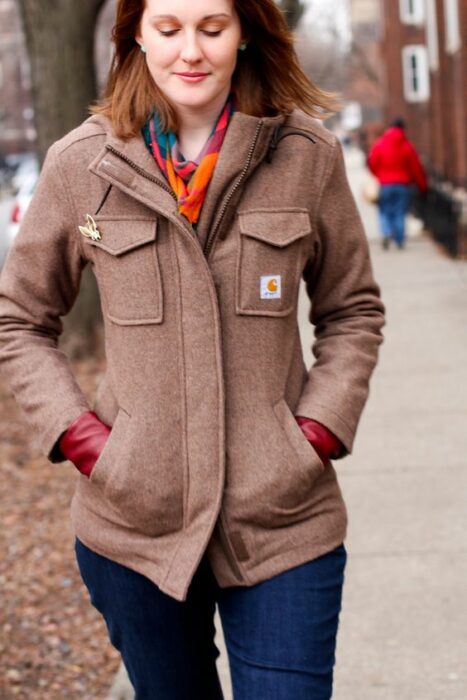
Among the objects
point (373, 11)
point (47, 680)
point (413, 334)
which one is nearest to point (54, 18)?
point (413, 334)

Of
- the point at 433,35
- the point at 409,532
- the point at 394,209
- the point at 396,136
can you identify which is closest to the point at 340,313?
the point at 409,532

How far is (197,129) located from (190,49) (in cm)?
19

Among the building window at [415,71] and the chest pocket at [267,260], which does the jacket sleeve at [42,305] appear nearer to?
the chest pocket at [267,260]

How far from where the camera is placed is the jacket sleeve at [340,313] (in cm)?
256

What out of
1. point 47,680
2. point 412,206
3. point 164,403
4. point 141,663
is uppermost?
point 164,403

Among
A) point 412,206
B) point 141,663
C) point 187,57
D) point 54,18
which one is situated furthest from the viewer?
point 412,206

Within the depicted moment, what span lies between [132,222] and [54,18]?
801cm

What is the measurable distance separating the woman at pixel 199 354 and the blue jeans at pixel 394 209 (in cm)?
1491

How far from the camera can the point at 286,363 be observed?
251 cm

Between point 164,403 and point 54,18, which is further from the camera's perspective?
point 54,18

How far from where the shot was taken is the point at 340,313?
2678 mm

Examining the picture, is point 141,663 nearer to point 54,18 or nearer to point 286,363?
point 286,363

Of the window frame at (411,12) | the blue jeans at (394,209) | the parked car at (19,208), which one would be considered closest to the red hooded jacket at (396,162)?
the blue jeans at (394,209)

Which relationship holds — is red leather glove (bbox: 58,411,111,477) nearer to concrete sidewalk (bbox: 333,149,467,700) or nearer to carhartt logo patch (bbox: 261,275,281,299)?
carhartt logo patch (bbox: 261,275,281,299)
